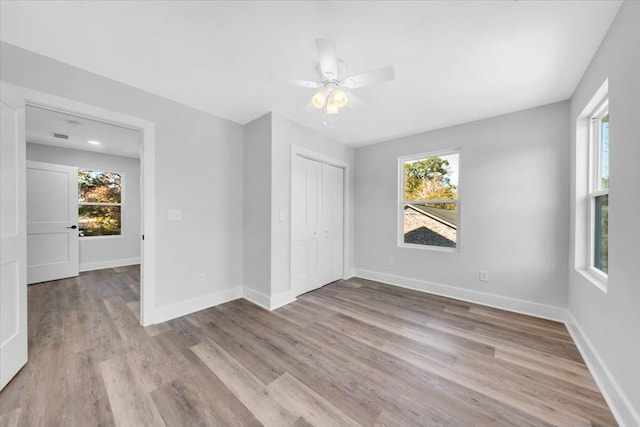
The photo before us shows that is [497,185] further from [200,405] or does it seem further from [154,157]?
[154,157]

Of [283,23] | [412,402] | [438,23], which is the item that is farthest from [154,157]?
[412,402]

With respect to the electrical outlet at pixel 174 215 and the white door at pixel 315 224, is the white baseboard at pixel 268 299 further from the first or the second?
the electrical outlet at pixel 174 215

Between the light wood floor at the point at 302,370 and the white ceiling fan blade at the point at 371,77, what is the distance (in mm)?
2093

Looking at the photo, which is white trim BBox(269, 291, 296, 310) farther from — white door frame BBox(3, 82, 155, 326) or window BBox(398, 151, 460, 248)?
window BBox(398, 151, 460, 248)

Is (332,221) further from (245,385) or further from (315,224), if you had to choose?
(245,385)

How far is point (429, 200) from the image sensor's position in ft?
11.4

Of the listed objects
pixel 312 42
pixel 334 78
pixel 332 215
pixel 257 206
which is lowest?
pixel 332 215

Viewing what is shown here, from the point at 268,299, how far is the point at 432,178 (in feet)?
9.33

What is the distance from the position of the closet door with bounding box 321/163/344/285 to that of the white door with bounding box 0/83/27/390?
117 inches

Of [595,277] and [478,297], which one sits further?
[478,297]

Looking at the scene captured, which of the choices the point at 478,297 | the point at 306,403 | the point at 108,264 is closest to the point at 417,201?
the point at 478,297

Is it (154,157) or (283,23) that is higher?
(283,23)

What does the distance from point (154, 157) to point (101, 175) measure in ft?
12.5

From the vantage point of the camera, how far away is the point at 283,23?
4.99 ft
